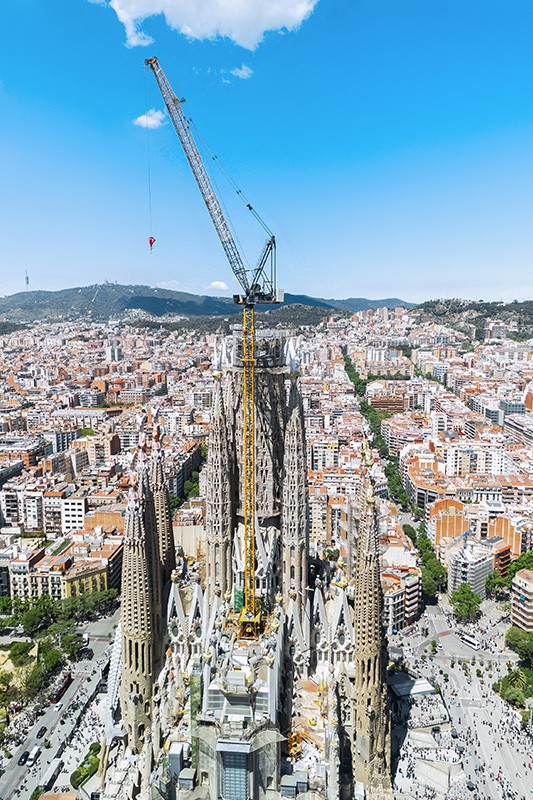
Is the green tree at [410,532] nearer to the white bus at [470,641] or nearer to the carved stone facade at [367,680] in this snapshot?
the white bus at [470,641]

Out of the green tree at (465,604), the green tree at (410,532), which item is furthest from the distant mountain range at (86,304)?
the green tree at (465,604)

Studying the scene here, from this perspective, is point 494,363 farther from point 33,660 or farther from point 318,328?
point 33,660

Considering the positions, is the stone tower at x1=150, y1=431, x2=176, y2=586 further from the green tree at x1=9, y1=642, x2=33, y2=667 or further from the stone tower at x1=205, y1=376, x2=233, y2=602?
the green tree at x1=9, y1=642, x2=33, y2=667

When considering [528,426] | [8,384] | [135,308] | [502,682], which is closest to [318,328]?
[135,308]

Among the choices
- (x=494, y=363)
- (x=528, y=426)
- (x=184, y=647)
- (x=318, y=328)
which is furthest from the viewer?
(x=318, y=328)

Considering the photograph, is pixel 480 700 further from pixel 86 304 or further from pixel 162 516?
pixel 86 304

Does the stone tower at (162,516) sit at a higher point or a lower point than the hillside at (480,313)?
lower

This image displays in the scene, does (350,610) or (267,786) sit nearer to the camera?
(267,786)
